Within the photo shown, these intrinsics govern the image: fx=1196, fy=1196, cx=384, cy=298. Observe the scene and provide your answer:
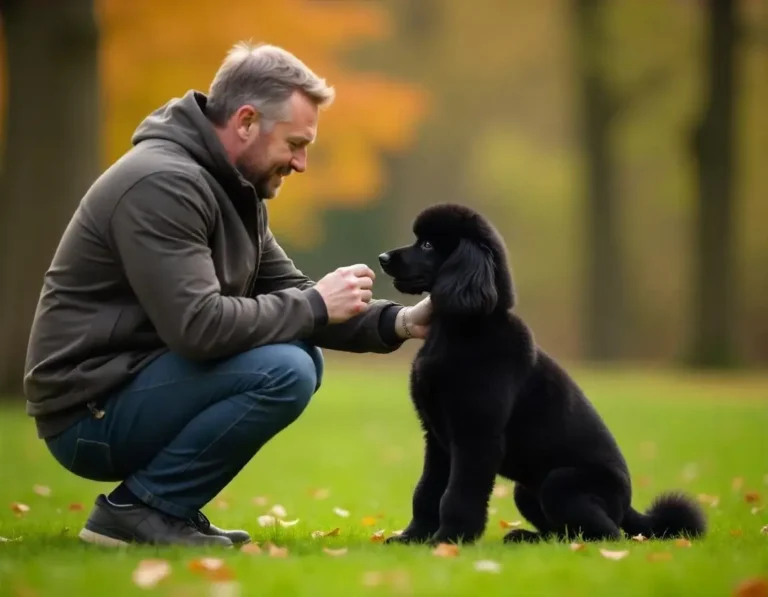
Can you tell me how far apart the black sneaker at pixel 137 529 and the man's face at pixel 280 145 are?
118cm

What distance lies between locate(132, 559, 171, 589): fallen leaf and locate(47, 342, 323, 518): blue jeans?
0.59 meters

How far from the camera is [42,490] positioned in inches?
237

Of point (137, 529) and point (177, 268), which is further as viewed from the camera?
point (137, 529)

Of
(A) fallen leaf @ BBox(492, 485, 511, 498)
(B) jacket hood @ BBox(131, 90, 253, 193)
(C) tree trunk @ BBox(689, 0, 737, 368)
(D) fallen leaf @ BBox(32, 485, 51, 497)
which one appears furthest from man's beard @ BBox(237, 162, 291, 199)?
(C) tree trunk @ BBox(689, 0, 737, 368)

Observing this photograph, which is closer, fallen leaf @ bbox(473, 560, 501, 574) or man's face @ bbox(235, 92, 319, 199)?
fallen leaf @ bbox(473, 560, 501, 574)

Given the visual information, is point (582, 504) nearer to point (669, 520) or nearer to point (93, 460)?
point (669, 520)

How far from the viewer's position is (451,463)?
3.99 m

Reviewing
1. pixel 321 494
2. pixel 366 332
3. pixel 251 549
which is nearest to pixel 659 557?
pixel 251 549

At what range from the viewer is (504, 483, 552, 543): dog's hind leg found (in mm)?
4234

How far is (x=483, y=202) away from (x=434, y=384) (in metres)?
23.6

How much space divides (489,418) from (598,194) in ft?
49.1

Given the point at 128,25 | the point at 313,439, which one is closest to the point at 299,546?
the point at 313,439

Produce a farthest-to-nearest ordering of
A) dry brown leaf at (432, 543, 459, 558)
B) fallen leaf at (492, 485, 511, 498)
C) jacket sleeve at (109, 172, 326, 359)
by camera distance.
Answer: fallen leaf at (492, 485, 511, 498), jacket sleeve at (109, 172, 326, 359), dry brown leaf at (432, 543, 459, 558)

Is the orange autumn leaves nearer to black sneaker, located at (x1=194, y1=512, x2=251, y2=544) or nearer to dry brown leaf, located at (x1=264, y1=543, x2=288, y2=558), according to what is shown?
black sneaker, located at (x1=194, y1=512, x2=251, y2=544)
